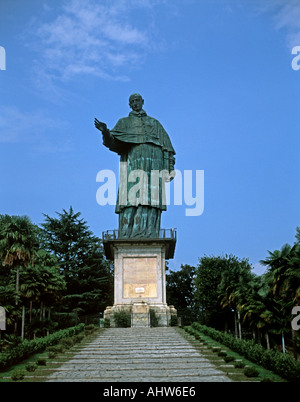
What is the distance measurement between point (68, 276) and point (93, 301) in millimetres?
3395

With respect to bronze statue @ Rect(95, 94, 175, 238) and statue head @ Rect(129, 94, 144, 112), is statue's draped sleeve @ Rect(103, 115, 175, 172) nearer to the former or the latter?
bronze statue @ Rect(95, 94, 175, 238)

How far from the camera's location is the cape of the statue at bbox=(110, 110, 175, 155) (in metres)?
37.5

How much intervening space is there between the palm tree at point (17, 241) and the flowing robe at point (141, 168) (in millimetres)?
8777

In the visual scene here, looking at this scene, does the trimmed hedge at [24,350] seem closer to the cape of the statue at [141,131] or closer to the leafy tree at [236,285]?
the leafy tree at [236,285]

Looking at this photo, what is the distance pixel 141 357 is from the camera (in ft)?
57.9

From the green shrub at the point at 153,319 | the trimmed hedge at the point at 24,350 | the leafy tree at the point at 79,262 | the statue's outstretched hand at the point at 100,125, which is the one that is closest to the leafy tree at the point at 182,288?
the leafy tree at the point at 79,262

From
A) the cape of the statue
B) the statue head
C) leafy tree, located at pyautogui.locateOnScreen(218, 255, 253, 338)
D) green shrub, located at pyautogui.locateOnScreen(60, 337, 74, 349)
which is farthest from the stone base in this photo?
the statue head

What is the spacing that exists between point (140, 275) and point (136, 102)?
14884mm

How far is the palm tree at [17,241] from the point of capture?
87.5 feet

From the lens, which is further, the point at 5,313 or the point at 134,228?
the point at 134,228

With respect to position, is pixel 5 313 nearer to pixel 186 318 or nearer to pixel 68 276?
pixel 186 318

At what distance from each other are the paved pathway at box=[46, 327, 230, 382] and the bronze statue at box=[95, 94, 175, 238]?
12.2 meters

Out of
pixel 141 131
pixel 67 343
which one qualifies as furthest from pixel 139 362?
pixel 141 131
